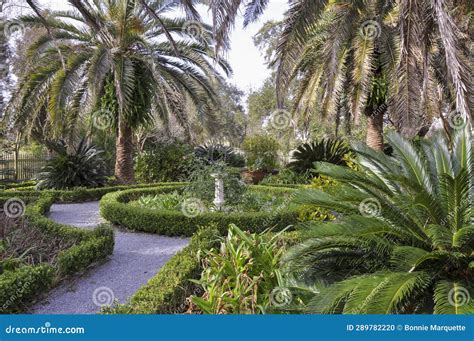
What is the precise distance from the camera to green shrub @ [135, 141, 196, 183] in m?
14.8

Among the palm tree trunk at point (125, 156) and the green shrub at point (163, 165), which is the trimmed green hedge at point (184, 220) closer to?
the palm tree trunk at point (125, 156)

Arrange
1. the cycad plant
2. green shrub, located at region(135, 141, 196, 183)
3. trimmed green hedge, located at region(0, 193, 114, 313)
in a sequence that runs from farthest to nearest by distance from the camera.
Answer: green shrub, located at region(135, 141, 196, 183)
trimmed green hedge, located at region(0, 193, 114, 313)
the cycad plant

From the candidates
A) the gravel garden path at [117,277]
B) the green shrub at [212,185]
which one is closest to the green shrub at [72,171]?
the gravel garden path at [117,277]

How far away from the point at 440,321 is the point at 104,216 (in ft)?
22.4

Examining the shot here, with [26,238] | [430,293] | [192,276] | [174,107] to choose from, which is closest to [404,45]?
[430,293]

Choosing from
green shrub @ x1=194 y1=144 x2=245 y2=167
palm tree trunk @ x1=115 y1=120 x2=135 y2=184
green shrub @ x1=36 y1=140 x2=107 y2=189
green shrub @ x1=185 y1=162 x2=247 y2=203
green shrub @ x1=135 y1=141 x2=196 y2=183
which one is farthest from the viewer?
green shrub @ x1=194 y1=144 x2=245 y2=167

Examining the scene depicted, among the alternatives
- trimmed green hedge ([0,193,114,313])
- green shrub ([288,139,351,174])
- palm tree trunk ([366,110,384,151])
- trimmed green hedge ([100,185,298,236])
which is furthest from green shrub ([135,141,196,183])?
trimmed green hedge ([0,193,114,313])

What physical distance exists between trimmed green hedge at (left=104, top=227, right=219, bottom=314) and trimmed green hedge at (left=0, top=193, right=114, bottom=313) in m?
1.16

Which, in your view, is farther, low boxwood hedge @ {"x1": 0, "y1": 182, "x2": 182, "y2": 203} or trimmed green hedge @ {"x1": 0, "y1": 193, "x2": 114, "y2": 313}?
low boxwood hedge @ {"x1": 0, "y1": 182, "x2": 182, "y2": 203}

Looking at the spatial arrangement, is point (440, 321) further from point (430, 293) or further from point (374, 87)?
point (374, 87)

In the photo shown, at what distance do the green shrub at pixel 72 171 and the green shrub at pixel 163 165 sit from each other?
212cm

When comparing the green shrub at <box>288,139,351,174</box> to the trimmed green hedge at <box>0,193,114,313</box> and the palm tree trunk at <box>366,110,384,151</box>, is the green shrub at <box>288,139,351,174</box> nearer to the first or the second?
the palm tree trunk at <box>366,110,384,151</box>

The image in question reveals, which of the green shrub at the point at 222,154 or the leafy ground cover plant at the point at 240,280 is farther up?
the green shrub at the point at 222,154

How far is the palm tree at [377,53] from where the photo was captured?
4.52 m
